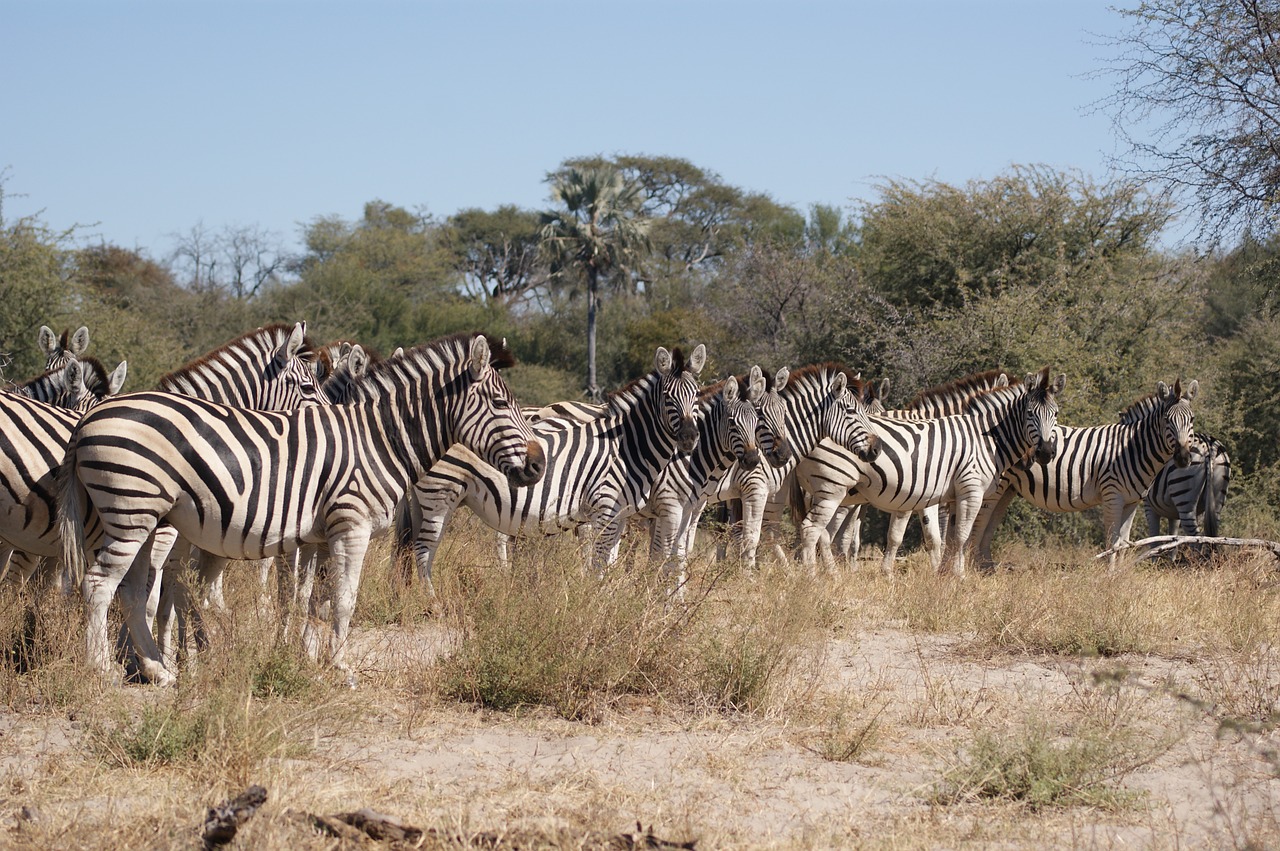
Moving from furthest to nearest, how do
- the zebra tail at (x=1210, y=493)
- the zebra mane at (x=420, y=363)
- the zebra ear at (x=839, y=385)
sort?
1. the zebra tail at (x=1210, y=493)
2. the zebra ear at (x=839, y=385)
3. the zebra mane at (x=420, y=363)

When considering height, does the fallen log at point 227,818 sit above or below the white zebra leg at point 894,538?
below

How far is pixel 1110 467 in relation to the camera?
A: 13.3 m

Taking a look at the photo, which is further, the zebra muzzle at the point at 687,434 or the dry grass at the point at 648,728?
the zebra muzzle at the point at 687,434

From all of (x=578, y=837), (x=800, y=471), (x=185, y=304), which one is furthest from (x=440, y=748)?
(x=185, y=304)

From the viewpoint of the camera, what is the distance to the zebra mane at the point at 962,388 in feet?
43.8

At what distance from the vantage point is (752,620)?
6.91m

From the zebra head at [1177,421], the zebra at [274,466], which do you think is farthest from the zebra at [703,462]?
the zebra head at [1177,421]

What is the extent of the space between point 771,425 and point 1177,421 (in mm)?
4968

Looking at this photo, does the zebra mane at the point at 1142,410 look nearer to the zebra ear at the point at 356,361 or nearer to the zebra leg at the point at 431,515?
the zebra leg at the point at 431,515

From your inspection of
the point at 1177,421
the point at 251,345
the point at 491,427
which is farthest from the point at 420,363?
the point at 1177,421

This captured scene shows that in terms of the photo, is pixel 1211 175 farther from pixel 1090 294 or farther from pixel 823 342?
pixel 823 342

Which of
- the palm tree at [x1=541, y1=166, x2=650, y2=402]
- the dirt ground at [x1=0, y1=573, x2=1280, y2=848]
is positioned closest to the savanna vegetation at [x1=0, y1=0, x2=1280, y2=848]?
the dirt ground at [x1=0, y1=573, x2=1280, y2=848]

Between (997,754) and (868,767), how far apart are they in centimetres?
59

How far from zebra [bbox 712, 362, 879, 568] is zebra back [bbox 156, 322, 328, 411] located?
12.6 ft
